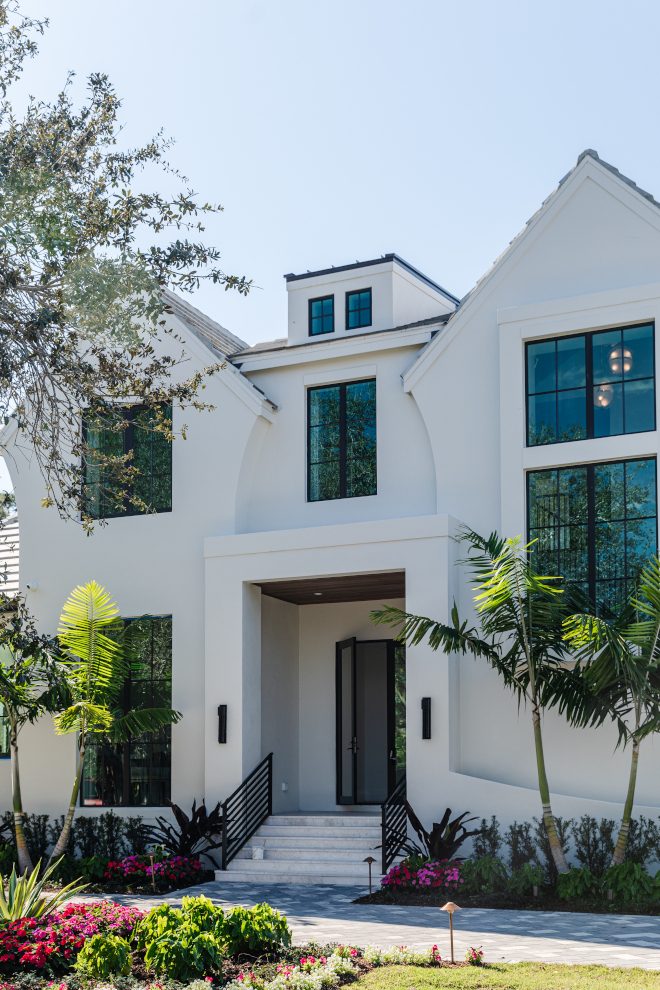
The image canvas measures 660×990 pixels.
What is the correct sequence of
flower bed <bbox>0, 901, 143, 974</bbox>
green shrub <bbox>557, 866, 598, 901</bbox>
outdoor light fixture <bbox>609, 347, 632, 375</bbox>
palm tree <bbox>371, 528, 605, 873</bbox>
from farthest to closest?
outdoor light fixture <bbox>609, 347, 632, 375</bbox> < palm tree <bbox>371, 528, 605, 873</bbox> < green shrub <bbox>557, 866, 598, 901</bbox> < flower bed <bbox>0, 901, 143, 974</bbox>

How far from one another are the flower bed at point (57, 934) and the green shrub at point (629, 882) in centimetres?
522

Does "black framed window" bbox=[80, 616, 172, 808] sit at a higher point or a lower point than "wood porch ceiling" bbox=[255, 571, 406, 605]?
lower

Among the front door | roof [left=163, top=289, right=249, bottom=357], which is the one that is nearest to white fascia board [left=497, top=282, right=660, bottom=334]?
roof [left=163, top=289, right=249, bottom=357]

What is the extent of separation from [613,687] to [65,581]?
9028 mm

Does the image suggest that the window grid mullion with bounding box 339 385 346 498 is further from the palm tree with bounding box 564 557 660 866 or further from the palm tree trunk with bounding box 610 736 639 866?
the palm tree trunk with bounding box 610 736 639 866

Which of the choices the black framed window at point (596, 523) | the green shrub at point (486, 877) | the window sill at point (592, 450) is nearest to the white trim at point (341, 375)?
the window sill at point (592, 450)

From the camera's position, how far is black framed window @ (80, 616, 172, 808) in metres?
15.7

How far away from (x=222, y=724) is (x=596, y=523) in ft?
19.4

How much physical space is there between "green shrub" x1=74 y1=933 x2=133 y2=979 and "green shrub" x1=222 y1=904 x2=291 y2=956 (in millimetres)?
773

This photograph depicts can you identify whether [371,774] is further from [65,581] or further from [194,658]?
[65,581]

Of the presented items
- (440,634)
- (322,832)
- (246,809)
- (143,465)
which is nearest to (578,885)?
(440,634)

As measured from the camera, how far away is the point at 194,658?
51.4ft

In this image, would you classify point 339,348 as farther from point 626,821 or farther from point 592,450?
point 626,821

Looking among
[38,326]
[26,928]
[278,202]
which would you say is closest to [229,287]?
[278,202]
